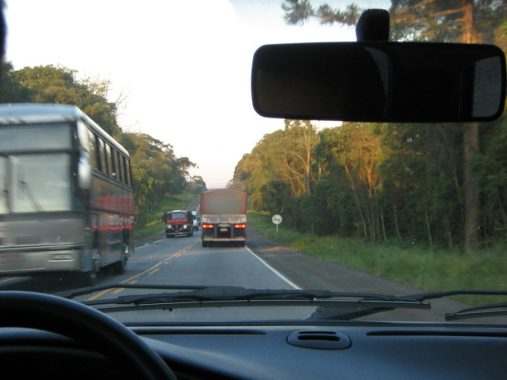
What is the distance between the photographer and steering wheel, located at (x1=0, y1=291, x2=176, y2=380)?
5.57ft

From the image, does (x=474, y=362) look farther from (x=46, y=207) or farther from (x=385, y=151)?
(x=46, y=207)

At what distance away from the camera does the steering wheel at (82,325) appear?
1.70 meters

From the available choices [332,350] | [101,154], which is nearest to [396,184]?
[101,154]

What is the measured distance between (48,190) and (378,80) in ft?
29.9

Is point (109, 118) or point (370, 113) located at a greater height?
point (109, 118)

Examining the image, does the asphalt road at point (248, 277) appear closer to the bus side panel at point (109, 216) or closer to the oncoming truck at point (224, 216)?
the bus side panel at point (109, 216)

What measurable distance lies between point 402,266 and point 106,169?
608 centimetres

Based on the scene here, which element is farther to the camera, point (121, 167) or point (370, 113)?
point (121, 167)

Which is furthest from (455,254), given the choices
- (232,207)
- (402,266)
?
(232,207)

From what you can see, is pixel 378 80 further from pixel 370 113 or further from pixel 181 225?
pixel 181 225

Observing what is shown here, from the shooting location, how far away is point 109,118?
1061 centimetres

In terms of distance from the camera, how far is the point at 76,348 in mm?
2035

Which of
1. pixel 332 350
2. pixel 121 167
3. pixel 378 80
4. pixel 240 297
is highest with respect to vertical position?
pixel 121 167

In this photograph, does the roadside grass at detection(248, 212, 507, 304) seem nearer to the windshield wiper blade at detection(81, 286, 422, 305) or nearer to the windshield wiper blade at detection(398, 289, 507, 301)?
the windshield wiper blade at detection(398, 289, 507, 301)
